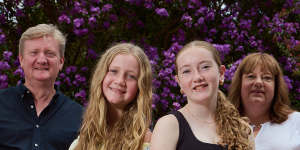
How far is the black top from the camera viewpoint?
288 cm

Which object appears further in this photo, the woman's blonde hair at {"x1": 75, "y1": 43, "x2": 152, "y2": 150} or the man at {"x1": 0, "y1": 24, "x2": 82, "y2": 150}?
the man at {"x1": 0, "y1": 24, "x2": 82, "y2": 150}

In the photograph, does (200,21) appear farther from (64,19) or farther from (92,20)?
(64,19)

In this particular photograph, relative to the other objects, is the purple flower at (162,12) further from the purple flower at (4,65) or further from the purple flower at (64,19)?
the purple flower at (4,65)

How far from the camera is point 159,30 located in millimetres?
5188

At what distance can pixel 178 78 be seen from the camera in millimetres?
2262

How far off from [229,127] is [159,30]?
10.3 ft

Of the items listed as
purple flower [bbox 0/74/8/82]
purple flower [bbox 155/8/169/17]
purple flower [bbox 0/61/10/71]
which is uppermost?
purple flower [bbox 155/8/169/17]

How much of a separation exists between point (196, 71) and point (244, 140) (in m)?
0.50

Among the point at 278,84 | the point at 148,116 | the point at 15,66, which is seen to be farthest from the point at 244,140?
the point at 15,66

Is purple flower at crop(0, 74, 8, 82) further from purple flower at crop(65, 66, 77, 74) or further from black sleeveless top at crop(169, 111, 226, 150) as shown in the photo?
black sleeveless top at crop(169, 111, 226, 150)

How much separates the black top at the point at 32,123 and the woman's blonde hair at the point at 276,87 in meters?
1.35

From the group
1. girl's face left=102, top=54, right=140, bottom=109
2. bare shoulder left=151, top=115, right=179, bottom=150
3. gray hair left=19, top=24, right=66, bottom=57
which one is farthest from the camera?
gray hair left=19, top=24, right=66, bottom=57

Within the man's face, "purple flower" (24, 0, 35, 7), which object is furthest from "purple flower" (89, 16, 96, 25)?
the man's face

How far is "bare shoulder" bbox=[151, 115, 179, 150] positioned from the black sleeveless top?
27 mm
